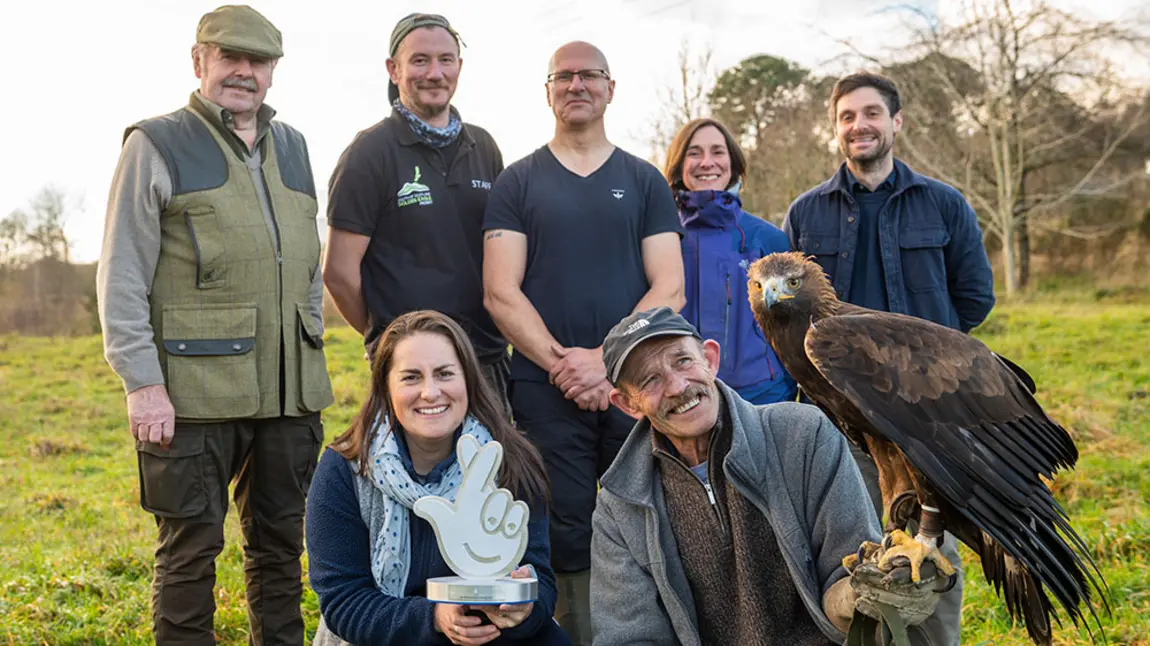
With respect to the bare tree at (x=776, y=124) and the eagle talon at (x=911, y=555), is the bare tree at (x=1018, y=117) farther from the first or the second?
the eagle talon at (x=911, y=555)

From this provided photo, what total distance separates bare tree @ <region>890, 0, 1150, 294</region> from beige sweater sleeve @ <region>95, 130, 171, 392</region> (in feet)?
66.5

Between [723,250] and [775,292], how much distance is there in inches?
66.4

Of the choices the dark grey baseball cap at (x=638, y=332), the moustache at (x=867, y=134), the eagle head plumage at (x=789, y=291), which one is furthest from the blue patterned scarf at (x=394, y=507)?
the moustache at (x=867, y=134)

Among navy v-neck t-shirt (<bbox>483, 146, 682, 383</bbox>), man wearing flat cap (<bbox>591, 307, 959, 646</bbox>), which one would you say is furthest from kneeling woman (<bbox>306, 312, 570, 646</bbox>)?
navy v-neck t-shirt (<bbox>483, 146, 682, 383</bbox>)

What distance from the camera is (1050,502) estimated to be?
2465 mm

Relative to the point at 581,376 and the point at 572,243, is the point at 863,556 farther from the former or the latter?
the point at 572,243

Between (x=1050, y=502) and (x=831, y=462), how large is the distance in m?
0.59

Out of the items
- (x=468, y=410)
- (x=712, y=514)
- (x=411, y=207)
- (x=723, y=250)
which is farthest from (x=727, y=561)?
(x=411, y=207)

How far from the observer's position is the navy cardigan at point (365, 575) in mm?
2807

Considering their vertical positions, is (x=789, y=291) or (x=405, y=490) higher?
(x=789, y=291)

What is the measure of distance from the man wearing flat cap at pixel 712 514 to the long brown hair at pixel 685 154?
6.39 feet

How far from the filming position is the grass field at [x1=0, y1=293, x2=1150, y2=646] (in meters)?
4.55

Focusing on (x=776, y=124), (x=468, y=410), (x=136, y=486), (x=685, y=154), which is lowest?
(x=136, y=486)

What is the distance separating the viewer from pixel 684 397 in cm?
279
